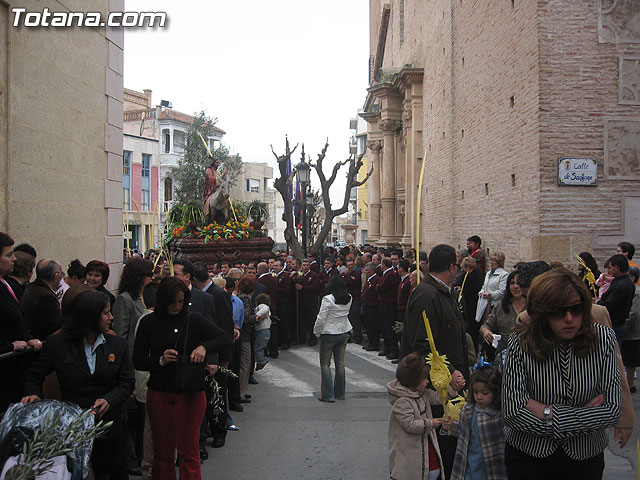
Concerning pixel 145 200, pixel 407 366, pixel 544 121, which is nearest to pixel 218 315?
pixel 407 366

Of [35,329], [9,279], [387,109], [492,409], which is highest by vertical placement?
[387,109]

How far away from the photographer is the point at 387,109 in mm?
29844

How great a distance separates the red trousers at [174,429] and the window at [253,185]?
65.6 meters

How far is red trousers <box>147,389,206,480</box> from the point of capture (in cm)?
468

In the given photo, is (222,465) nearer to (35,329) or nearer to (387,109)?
(35,329)

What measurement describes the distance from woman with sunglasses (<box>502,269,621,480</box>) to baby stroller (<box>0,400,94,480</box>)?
2363mm

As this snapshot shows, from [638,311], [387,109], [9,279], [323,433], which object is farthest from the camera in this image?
[387,109]

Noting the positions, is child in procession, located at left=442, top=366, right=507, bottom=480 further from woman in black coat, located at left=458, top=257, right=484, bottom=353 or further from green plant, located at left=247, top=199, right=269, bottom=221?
green plant, located at left=247, top=199, right=269, bottom=221

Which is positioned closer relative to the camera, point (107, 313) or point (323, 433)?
point (107, 313)

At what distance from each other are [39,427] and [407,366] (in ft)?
8.06

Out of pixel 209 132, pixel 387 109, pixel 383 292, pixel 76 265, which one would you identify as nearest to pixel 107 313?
pixel 76 265

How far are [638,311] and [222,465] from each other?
18.2 feet

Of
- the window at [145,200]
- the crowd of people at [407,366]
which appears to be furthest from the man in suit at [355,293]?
the window at [145,200]

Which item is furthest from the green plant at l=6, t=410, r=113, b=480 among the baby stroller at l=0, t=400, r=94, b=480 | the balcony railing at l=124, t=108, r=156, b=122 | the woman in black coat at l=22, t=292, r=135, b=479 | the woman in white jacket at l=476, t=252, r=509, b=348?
the balcony railing at l=124, t=108, r=156, b=122
